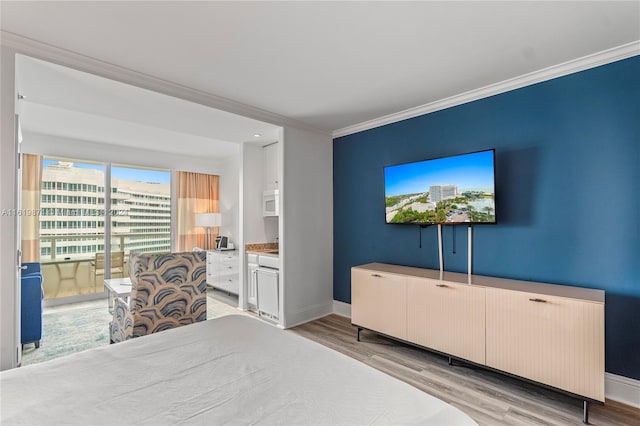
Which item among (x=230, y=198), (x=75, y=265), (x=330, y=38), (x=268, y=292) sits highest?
(x=330, y=38)

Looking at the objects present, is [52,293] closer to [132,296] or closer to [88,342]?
[88,342]

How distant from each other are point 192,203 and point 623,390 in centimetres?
652

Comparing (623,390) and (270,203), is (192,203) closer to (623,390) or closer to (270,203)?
(270,203)

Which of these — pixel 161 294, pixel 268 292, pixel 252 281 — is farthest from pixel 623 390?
pixel 252 281

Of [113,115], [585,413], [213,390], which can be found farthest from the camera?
[113,115]

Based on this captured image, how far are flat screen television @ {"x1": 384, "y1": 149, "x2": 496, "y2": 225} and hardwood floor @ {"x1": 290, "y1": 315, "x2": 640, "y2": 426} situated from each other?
133 cm

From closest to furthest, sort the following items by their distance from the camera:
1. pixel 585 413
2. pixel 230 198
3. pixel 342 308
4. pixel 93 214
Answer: pixel 585 413, pixel 342 308, pixel 93 214, pixel 230 198

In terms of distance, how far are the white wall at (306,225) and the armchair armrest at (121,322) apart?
1.69m

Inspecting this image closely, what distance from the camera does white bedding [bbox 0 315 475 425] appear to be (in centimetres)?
101

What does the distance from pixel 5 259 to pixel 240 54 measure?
86.2 inches

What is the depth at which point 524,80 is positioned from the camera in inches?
106

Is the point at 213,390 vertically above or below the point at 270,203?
below

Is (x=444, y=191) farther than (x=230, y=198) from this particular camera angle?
No

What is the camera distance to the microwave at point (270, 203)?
14.9ft
